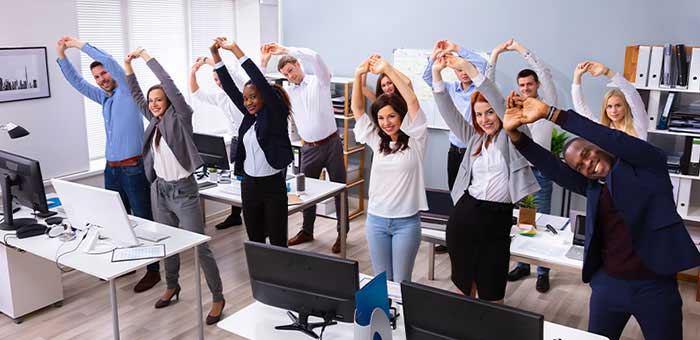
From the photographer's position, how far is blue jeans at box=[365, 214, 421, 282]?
3.58 meters

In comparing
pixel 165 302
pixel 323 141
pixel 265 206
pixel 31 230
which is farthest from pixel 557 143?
pixel 31 230

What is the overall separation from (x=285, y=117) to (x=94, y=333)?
194cm

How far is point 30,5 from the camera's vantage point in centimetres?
504

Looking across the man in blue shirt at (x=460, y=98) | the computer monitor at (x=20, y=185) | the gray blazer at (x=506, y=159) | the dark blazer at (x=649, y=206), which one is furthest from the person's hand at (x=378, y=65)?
the computer monitor at (x=20, y=185)

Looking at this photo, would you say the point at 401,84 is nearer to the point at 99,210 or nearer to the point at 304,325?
the point at 304,325

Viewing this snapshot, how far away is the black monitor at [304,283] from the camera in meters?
2.57

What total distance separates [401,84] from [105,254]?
1969 millimetres

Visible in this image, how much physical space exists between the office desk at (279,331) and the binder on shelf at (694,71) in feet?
9.59

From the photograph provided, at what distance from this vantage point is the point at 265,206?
4.36 metres

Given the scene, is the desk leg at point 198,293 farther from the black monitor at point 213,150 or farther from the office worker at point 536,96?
the office worker at point 536,96

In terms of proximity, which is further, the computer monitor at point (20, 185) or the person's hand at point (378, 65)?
the computer monitor at point (20, 185)

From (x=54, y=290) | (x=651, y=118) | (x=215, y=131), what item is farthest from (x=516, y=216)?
(x=215, y=131)

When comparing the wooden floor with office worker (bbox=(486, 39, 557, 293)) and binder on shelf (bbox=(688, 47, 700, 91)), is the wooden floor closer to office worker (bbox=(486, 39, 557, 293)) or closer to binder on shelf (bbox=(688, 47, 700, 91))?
office worker (bbox=(486, 39, 557, 293))

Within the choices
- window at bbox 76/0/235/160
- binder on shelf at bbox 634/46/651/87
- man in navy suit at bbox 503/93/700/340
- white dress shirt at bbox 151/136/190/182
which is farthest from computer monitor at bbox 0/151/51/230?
binder on shelf at bbox 634/46/651/87
